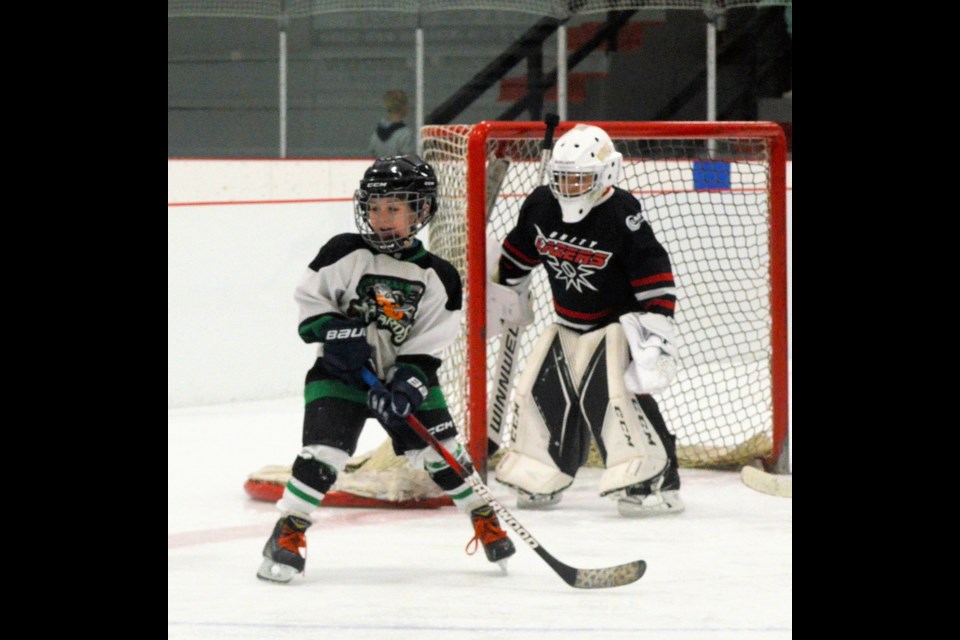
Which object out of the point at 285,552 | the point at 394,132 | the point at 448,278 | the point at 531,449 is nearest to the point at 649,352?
the point at 531,449

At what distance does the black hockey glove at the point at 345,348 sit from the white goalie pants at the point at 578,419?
1.05m

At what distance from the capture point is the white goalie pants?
12.9 ft

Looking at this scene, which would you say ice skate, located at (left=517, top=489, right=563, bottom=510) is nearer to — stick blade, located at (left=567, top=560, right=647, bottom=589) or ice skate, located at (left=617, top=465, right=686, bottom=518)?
ice skate, located at (left=617, top=465, right=686, bottom=518)

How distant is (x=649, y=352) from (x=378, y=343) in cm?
94

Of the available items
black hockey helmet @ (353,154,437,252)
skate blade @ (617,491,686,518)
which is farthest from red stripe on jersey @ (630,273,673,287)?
black hockey helmet @ (353,154,437,252)

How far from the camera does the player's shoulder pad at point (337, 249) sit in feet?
10.4

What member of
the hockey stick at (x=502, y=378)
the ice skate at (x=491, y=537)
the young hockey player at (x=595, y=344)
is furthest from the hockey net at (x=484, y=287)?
the ice skate at (x=491, y=537)

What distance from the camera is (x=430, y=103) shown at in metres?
7.68

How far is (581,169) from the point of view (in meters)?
3.86

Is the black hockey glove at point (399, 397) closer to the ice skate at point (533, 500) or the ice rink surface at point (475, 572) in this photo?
the ice rink surface at point (475, 572)

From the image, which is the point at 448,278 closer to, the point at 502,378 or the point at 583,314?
the point at 583,314
